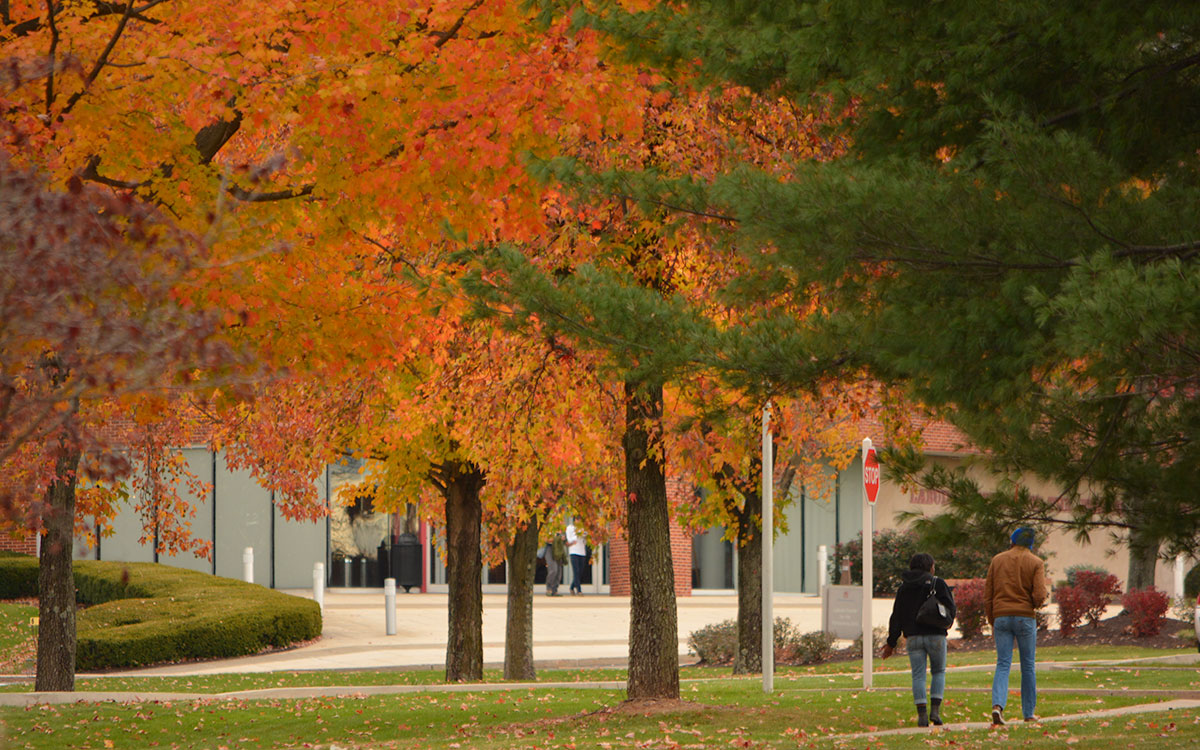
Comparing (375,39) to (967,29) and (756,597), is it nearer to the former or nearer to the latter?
(967,29)

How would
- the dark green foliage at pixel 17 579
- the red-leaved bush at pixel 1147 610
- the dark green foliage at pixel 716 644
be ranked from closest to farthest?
the red-leaved bush at pixel 1147 610, the dark green foliage at pixel 716 644, the dark green foliage at pixel 17 579

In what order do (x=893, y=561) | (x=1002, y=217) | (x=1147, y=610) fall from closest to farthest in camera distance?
(x=1002, y=217), (x=1147, y=610), (x=893, y=561)

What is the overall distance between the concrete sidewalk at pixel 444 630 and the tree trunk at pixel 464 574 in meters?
3.67

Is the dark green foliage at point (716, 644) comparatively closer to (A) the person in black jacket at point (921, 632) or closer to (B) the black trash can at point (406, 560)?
(A) the person in black jacket at point (921, 632)

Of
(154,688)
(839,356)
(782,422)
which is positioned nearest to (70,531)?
(154,688)

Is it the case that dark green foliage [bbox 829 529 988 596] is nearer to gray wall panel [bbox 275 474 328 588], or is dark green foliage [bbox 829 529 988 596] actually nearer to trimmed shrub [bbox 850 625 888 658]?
trimmed shrub [bbox 850 625 888 658]

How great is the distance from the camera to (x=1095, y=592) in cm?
2297

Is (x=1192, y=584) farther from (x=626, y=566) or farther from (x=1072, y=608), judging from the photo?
(x=626, y=566)

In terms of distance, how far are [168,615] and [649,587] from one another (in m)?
14.3

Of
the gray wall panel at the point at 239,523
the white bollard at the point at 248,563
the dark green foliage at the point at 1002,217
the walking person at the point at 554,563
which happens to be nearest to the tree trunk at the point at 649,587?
the dark green foliage at the point at 1002,217

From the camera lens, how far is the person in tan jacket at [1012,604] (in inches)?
439

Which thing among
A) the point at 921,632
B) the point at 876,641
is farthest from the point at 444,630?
the point at 921,632

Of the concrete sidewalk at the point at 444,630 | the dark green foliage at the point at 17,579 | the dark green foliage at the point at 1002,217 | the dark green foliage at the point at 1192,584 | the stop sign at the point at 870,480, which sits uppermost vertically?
the dark green foliage at the point at 1002,217

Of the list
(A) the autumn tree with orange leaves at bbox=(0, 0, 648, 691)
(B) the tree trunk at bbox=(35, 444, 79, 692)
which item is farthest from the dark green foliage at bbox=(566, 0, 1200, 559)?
(B) the tree trunk at bbox=(35, 444, 79, 692)
